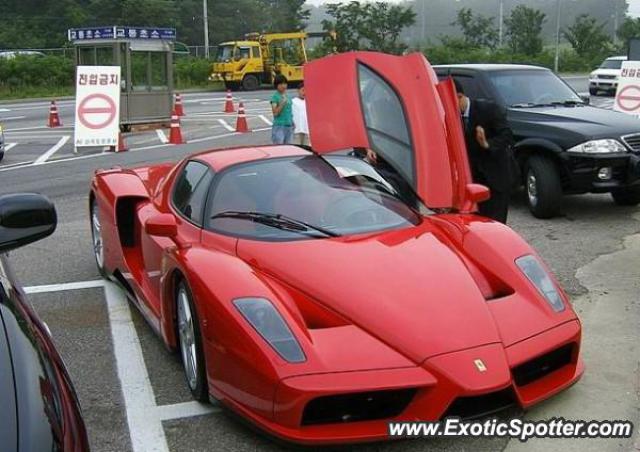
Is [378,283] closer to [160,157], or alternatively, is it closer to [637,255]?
[637,255]

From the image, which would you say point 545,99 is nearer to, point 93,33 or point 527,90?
point 527,90

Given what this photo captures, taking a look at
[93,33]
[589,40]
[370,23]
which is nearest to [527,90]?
[93,33]

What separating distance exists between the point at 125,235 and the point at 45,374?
3648 mm

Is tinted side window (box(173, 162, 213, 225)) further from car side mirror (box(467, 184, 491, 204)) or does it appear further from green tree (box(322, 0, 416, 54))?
green tree (box(322, 0, 416, 54))

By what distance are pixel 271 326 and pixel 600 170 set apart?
576 cm

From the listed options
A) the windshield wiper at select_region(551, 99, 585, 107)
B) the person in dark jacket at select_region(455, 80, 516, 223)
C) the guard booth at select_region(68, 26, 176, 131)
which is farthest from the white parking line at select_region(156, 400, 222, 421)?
the guard booth at select_region(68, 26, 176, 131)

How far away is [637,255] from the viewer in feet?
22.8

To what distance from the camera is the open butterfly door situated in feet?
17.5

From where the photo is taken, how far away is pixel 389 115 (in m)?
5.61

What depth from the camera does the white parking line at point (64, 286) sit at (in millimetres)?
6188

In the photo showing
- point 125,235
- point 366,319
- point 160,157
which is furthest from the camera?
point 160,157

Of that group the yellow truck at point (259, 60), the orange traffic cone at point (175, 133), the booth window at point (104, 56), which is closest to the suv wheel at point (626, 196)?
the orange traffic cone at point (175, 133)

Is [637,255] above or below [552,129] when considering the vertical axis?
below

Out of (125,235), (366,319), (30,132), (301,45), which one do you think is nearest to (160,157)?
(30,132)
